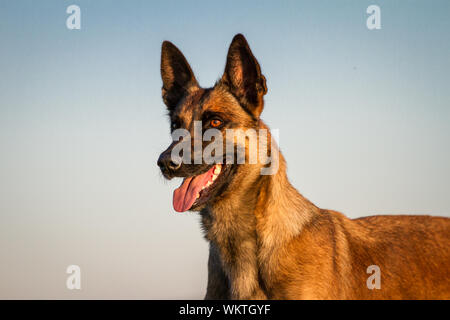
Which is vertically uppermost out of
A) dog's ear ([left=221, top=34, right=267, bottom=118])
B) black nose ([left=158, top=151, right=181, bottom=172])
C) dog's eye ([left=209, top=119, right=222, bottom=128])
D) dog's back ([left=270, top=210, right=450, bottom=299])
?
dog's ear ([left=221, top=34, right=267, bottom=118])

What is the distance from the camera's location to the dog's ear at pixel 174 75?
6.14 m

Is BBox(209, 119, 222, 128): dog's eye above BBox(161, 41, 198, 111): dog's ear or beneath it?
beneath

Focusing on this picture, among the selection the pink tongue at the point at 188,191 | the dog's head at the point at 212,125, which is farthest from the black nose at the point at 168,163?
the pink tongue at the point at 188,191

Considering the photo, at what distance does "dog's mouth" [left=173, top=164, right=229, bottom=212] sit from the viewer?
5082 millimetres

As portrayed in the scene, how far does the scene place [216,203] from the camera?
5.29 m

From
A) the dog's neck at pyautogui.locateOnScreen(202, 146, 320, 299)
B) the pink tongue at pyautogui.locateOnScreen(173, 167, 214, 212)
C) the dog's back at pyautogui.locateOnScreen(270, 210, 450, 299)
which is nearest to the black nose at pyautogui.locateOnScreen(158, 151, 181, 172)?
the pink tongue at pyautogui.locateOnScreen(173, 167, 214, 212)

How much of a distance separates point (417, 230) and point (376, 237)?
0.56 meters

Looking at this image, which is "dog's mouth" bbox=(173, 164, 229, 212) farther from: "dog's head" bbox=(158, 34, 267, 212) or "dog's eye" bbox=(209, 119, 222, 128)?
"dog's eye" bbox=(209, 119, 222, 128)

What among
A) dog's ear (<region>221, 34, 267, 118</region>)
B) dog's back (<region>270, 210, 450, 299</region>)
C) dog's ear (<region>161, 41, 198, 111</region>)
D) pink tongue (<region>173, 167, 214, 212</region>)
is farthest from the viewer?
dog's ear (<region>161, 41, 198, 111</region>)

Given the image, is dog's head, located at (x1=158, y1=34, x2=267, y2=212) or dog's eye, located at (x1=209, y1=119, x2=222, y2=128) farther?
dog's eye, located at (x1=209, y1=119, x2=222, y2=128)

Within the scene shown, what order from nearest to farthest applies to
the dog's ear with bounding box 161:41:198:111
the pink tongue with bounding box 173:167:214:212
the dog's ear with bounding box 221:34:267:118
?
1. the pink tongue with bounding box 173:167:214:212
2. the dog's ear with bounding box 221:34:267:118
3. the dog's ear with bounding box 161:41:198:111

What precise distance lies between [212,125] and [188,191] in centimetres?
79
